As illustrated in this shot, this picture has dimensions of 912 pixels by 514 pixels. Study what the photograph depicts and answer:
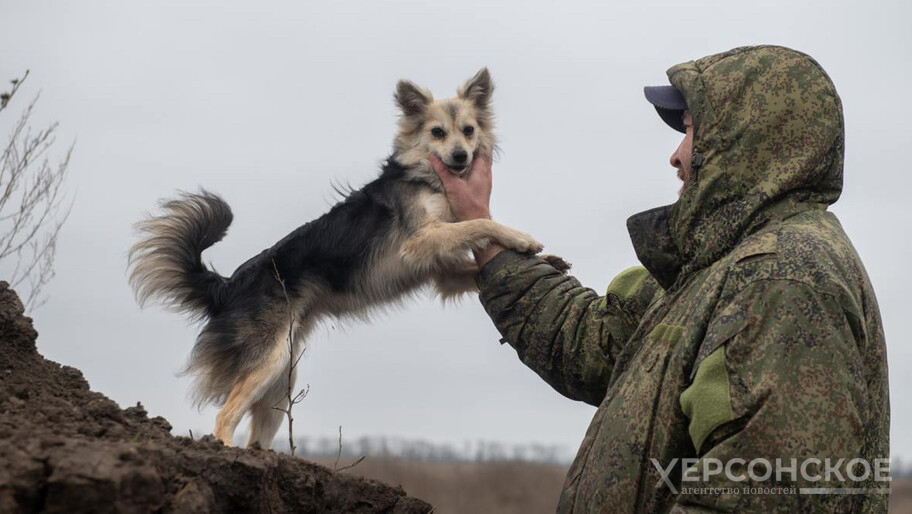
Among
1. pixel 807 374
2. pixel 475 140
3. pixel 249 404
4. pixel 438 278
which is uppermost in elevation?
pixel 475 140

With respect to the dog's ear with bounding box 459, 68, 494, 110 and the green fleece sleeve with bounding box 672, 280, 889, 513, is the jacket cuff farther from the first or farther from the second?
the dog's ear with bounding box 459, 68, 494, 110

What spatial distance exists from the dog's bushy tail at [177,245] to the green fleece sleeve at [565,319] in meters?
2.09

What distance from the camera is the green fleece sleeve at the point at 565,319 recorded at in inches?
132

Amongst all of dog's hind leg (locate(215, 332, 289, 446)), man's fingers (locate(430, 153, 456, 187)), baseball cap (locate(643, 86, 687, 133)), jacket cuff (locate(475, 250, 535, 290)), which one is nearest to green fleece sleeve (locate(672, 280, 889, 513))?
baseball cap (locate(643, 86, 687, 133))

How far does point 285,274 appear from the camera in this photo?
5.32m

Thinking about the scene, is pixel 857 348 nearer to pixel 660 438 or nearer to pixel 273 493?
pixel 660 438

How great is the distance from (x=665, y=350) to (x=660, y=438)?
249mm

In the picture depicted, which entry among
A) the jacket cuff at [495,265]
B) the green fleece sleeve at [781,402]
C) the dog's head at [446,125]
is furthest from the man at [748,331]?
the dog's head at [446,125]

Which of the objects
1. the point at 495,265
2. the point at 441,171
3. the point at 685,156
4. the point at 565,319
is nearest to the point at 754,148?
the point at 685,156

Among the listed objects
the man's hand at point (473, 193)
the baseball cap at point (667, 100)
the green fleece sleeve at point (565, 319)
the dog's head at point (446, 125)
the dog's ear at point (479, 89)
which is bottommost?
the green fleece sleeve at point (565, 319)

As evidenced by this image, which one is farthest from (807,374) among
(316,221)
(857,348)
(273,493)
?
(316,221)

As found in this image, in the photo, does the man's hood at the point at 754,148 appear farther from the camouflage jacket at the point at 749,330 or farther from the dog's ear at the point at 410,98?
the dog's ear at the point at 410,98

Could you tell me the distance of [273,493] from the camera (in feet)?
8.38

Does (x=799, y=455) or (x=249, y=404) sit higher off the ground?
(x=249, y=404)
